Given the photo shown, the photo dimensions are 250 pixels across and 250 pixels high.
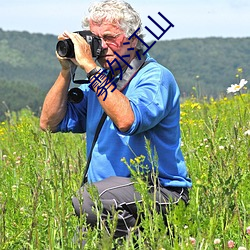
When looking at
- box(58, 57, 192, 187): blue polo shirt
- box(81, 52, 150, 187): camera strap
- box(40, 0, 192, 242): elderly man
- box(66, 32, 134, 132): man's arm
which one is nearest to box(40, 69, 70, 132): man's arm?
box(40, 0, 192, 242): elderly man

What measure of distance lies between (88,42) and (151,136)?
559 mm

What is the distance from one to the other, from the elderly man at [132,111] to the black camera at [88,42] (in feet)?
0.10

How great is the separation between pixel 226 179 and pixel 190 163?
1.93 meters

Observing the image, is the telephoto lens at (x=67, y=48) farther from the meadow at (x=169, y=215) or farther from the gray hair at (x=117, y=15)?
the meadow at (x=169, y=215)

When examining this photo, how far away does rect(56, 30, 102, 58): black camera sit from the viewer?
3.40 metres

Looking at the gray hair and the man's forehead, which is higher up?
the gray hair

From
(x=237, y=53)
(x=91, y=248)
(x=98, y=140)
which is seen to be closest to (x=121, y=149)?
(x=98, y=140)

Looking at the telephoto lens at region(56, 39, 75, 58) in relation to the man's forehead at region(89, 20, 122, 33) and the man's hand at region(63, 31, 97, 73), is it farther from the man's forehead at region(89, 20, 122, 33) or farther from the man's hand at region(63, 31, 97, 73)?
the man's forehead at region(89, 20, 122, 33)

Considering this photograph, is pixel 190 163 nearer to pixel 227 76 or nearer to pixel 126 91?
pixel 126 91

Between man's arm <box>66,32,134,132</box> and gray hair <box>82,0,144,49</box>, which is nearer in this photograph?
man's arm <box>66,32,134,132</box>

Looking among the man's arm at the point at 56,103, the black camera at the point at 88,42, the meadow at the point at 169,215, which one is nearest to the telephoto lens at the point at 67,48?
the black camera at the point at 88,42

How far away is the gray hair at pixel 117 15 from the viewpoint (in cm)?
352

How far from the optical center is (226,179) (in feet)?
8.47

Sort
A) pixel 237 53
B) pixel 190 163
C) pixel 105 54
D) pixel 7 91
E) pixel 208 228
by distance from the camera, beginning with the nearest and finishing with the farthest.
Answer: pixel 208 228
pixel 105 54
pixel 190 163
pixel 7 91
pixel 237 53
